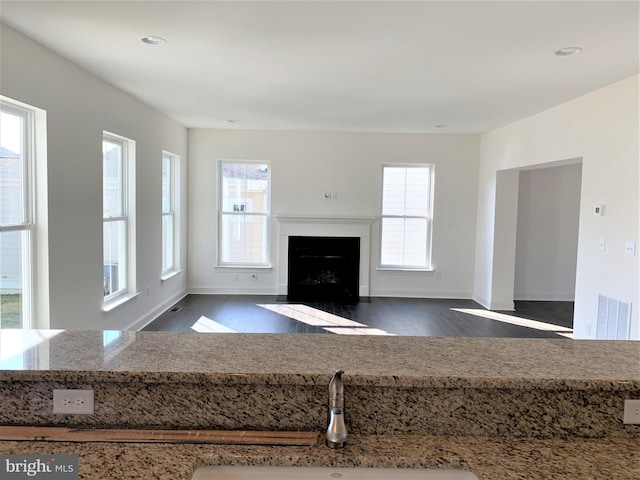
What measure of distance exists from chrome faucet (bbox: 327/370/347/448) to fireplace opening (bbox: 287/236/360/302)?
590 centimetres

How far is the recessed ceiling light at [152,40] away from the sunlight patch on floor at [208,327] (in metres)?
3.10

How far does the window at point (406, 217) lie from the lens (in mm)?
7078

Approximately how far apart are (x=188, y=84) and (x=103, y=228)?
5.21ft

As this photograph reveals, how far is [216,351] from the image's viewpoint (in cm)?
128

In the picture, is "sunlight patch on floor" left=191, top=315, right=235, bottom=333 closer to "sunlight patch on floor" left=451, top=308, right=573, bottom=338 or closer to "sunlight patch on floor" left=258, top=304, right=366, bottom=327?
"sunlight patch on floor" left=258, top=304, right=366, bottom=327

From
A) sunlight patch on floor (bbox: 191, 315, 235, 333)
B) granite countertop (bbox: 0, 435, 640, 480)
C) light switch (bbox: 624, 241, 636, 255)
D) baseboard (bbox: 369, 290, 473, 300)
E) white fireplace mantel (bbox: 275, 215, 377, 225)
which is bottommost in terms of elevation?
sunlight patch on floor (bbox: 191, 315, 235, 333)

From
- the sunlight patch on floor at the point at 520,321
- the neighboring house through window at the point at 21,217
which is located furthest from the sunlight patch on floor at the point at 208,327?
the sunlight patch on floor at the point at 520,321

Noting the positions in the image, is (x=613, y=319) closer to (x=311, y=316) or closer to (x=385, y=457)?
(x=311, y=316)

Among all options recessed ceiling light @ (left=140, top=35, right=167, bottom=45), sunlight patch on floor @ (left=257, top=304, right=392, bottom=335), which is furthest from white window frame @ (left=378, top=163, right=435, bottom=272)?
recessed ceiling light @ (left=140, top=35, right=167, bottom=45)

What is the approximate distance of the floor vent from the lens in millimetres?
3520

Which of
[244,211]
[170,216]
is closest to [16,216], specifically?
[170,216]

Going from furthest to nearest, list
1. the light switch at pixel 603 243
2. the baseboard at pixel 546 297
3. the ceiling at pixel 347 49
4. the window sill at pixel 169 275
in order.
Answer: the baseboard at pixel 546 297 → the window sill at pixel 169 275 → the light switch at pixel 603 243 → the ceiling at pixel 347 49

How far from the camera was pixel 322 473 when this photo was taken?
1.02 m

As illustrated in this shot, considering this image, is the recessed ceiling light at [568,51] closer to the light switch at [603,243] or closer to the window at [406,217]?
the light switch at [603,243]
